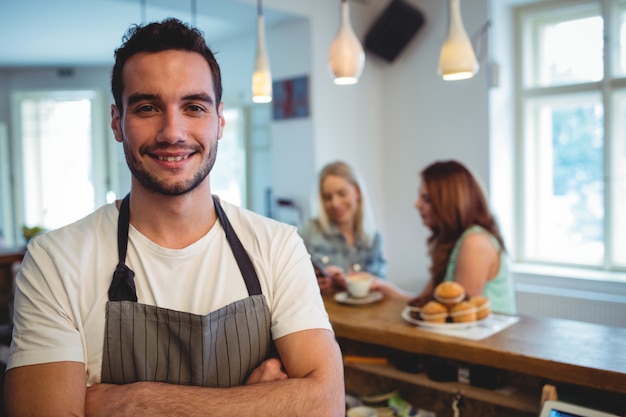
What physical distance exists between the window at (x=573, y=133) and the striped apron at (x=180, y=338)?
361cm

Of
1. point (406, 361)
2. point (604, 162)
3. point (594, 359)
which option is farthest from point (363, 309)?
point (604, 162)

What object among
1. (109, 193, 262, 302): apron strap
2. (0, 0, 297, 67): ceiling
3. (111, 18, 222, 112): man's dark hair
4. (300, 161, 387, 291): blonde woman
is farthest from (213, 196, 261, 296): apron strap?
(0, 0, 297, 67): ceiling

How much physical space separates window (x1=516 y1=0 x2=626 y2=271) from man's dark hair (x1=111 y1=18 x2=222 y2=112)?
364cm

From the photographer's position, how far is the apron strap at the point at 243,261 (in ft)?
4.71

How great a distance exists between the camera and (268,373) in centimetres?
138

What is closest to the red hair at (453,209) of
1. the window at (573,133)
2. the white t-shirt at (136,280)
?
the white t-shirt at (136,280)

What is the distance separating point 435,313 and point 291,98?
293 cm

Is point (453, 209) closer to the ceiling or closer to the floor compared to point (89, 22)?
closer to the floor

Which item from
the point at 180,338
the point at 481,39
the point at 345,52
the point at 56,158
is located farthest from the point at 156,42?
the point at 56,158

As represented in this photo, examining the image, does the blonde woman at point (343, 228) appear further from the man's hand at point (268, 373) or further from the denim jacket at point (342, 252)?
the man's hand at point (268, 373)

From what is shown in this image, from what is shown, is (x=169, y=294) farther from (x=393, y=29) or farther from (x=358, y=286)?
(x=393, y=29)

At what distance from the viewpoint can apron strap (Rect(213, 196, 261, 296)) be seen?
1436 millimetres

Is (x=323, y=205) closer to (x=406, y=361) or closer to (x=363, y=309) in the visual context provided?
(x=363, y=309)

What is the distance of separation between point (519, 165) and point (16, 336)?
4.13 m
